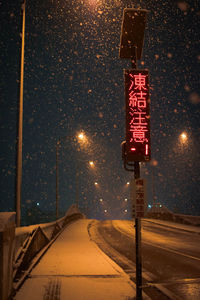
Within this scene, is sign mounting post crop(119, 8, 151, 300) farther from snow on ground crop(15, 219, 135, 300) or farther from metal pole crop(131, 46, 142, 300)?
snow on ground crop(15, 219, 135, 300)

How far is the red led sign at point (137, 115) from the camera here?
8102mm

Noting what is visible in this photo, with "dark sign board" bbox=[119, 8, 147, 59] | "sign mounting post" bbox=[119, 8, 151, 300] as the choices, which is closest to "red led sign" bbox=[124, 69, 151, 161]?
"sign mounting post" bbox=[119, 8, 151, 300]

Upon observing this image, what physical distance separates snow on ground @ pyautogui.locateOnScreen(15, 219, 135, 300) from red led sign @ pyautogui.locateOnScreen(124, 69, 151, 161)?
9.71 ft

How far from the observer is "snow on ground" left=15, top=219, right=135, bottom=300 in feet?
24.4

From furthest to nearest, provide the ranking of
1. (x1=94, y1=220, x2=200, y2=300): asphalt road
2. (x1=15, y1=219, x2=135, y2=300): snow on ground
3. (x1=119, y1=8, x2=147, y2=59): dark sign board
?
(x1=94, y1=220, x2=200, y2=300): asphalt road
(x1=119, y1=8, x2=147, y2=59): dark sign board
(x1=15, y1=219, x2=135, y2=300): snow on ground

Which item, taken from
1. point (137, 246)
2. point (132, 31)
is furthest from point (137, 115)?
point (137, 246)

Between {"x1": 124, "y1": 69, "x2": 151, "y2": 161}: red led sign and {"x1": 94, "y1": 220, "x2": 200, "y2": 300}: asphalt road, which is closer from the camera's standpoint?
{"x1": 124, "y1": 69, "x2": 151, "y2": 161}: red led sign

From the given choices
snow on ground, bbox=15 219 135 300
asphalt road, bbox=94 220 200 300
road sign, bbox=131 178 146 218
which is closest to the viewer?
snow on ground, bbox=15 219 135 300

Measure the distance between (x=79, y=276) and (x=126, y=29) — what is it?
21.2 ft

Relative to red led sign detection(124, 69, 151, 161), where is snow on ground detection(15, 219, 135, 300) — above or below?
below

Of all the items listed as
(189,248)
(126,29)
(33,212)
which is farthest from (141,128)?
(33,212)

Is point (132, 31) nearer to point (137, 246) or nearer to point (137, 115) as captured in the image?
point (137, 115)

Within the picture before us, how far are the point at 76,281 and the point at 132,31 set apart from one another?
20.6 ft

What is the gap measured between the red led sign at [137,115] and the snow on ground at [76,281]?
117 inches
